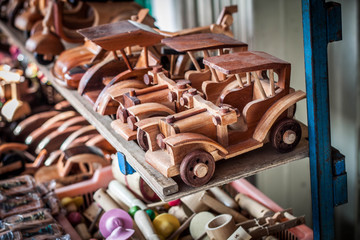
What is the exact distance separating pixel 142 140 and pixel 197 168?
25cm

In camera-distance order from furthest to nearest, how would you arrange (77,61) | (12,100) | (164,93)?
(12,100)
(77,61)
(164,93)

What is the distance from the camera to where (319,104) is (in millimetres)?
1411

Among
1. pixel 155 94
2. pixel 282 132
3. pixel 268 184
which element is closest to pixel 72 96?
pixel 155 94

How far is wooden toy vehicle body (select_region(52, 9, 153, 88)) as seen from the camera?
83.9 inches

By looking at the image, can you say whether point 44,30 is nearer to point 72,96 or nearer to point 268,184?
point 72,96

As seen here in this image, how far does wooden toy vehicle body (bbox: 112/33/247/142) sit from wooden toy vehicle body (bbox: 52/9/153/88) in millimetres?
568

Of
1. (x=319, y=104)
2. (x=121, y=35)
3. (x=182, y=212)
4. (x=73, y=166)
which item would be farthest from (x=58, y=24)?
(x=319, y=104)

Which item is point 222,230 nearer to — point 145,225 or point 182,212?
point 145,225

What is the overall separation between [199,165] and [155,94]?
1.18 ft

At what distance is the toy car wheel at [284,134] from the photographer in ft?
4.68

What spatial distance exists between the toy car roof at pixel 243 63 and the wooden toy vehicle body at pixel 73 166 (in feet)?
3.85

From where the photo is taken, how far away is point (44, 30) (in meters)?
2.72

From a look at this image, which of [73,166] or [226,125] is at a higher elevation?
[226,125]

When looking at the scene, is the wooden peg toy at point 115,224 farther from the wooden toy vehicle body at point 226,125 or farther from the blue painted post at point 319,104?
the blue painted post at point 319,104
